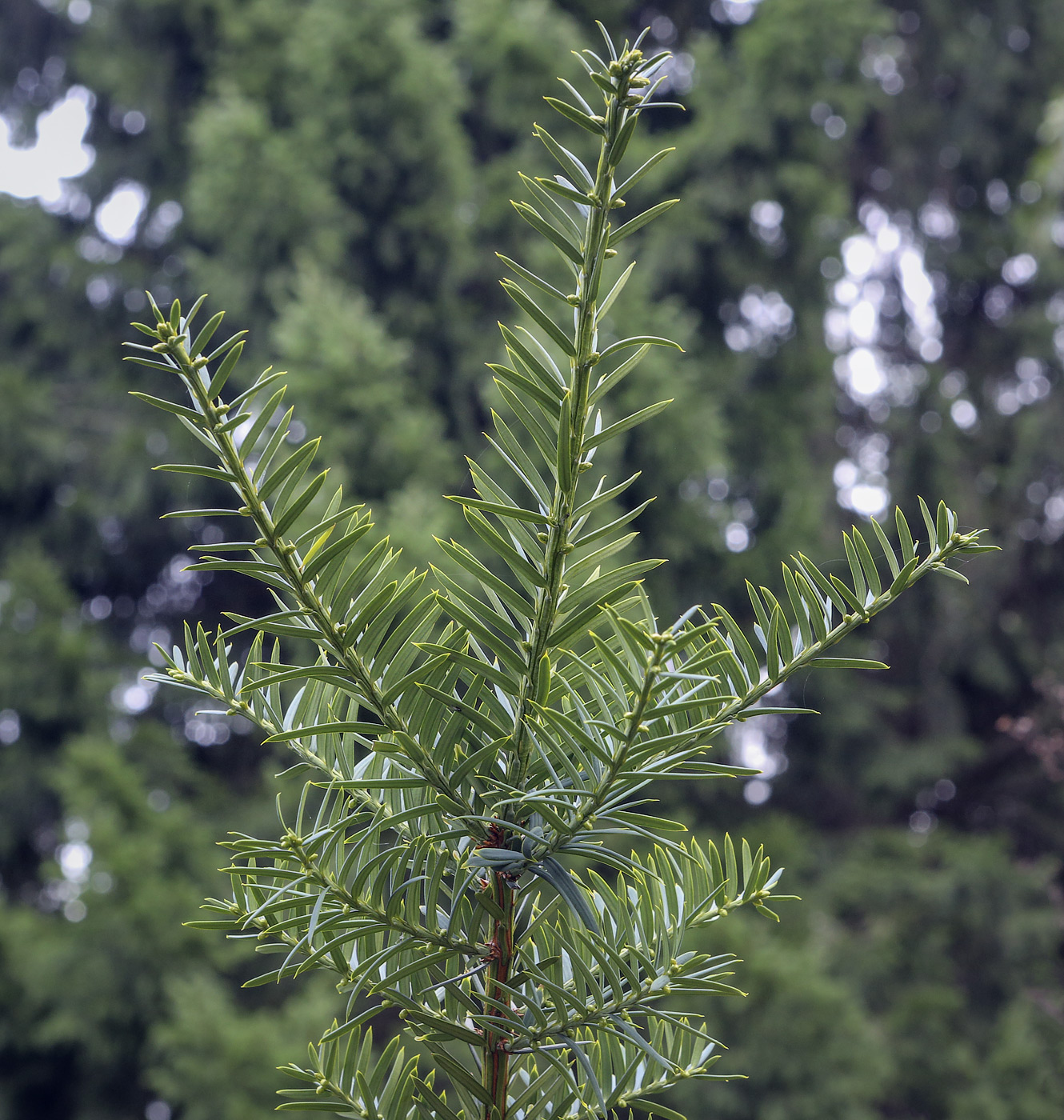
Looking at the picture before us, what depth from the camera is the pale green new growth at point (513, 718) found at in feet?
1.28

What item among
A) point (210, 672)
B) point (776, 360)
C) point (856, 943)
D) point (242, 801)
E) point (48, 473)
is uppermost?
point (210, 672)

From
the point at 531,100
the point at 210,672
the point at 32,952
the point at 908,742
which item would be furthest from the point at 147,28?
the point at 210,672

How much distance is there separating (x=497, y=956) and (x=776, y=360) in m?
4.94

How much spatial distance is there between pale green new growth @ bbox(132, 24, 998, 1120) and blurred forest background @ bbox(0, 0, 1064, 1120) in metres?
2.41

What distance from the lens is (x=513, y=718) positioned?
17.9 inches

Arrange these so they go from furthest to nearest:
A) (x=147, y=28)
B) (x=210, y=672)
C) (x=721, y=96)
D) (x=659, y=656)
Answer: (x=147, y=28) → (x=721, y=96) → (x=210, y=672) → (x=659, y=656)

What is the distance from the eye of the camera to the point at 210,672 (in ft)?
1.54

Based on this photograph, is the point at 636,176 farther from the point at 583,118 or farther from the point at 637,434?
the point at 637,434

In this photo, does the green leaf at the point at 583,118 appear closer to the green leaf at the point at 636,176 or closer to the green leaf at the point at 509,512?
the green leaf at the point at 636,176

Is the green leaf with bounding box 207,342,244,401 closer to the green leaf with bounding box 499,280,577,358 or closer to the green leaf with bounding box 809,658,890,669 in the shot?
the green leaf with bounding box 499,280,577,358

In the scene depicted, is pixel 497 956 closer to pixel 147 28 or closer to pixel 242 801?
pixel 242 801

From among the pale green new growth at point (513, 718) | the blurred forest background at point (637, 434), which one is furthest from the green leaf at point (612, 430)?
the blurred forest background at point (637, 434)

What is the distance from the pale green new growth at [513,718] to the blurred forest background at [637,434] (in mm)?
2413

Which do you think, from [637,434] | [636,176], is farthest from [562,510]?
[637,434]
